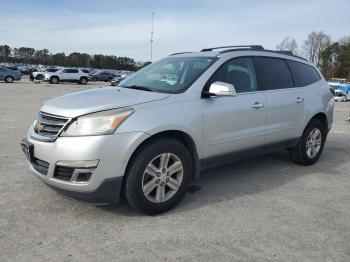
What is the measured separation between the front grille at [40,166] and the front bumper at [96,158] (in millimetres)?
22

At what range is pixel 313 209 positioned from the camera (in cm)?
424

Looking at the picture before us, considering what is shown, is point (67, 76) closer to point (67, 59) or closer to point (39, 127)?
point (39, 127)

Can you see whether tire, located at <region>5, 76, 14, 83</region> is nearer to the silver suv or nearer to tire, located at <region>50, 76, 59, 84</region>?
tire, located at <region>50, 76, 59, 84</region>

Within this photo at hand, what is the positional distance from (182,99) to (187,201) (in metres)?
1.16

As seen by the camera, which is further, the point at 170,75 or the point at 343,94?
the point at 343,94

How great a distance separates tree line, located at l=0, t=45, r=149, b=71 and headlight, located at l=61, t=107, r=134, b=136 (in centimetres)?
11141

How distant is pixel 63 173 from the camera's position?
3613mm

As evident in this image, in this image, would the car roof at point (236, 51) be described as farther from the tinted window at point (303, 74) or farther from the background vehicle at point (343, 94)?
the background vehicle at point (343, 94)

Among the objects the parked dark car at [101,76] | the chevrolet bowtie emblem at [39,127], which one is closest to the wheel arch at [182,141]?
the chevrolet bowtie emblem at [39,127]

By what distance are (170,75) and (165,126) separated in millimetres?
1041

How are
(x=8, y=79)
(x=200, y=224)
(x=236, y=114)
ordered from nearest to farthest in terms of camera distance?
(x=200, y=224), (x=236, y=114), (x=8, y=79)

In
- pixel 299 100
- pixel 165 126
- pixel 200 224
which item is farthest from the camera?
pixel 299 100

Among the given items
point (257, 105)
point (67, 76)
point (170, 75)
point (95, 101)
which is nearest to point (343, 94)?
point (67, 76)

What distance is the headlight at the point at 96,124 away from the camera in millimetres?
3529
